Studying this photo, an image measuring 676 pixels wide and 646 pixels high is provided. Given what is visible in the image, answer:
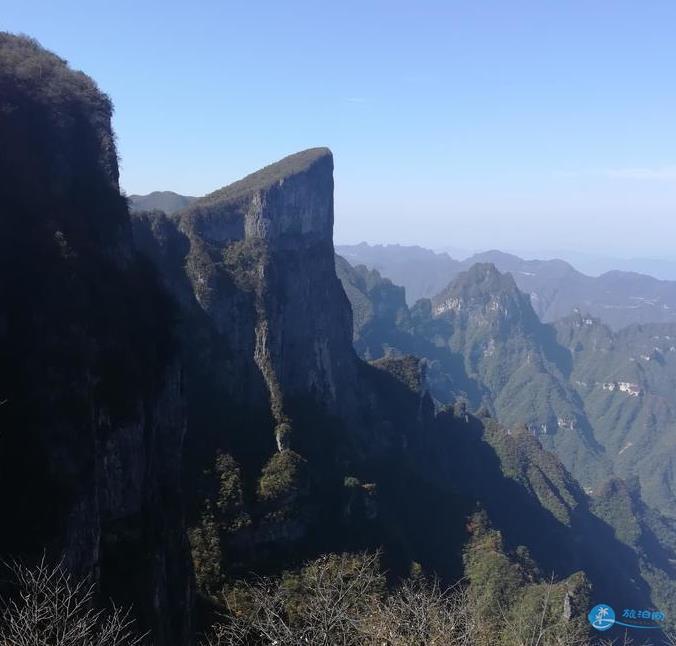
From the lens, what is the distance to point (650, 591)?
252 ft

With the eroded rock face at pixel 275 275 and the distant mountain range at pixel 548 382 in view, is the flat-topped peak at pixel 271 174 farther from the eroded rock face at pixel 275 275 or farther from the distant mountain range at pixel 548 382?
the distant mountain range at pixel 548 382

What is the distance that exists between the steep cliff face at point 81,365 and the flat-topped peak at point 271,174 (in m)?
26.6

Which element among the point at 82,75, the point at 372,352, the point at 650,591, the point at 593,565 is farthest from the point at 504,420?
the point at 82,75

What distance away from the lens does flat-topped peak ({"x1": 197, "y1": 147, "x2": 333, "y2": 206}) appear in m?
54.7

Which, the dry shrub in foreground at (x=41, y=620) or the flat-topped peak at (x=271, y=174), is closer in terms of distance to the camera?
the dry shrub in foreground at (x=41, y=620)

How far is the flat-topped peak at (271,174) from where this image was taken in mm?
54656

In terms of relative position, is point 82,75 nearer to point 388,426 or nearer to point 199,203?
point 199,203

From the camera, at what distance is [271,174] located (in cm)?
5966

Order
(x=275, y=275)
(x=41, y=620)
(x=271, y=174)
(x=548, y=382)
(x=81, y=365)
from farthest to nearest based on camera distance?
(x=548, y=382) → (x=271, y=174) → (x=275, y=275) → (x=81, y=365) → (x=41, y=620)

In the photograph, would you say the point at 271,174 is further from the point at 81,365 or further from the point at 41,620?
the point at 41,620

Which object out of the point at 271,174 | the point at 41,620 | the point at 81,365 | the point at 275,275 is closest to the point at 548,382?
the point at 271,174

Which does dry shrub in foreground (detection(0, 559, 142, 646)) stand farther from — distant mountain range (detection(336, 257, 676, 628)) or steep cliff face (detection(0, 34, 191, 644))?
distant mountain range (detection(336, 257, 676, 628))

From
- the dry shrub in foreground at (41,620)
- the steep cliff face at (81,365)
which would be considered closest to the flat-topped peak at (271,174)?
the steep cliff face at (81,365)

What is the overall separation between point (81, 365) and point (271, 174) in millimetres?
44756
